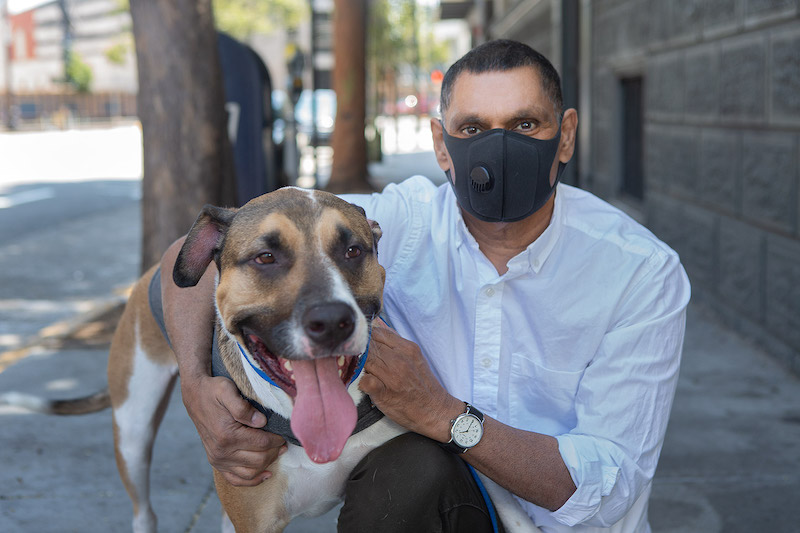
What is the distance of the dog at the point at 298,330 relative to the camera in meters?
2.25

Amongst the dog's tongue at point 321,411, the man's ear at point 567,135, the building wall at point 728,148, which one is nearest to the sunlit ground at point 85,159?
the building wall at point 728,148

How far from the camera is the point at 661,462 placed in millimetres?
4250

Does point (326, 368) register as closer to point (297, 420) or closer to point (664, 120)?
point (297, 420)

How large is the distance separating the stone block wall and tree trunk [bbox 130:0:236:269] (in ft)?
12.5

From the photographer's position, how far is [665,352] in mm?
2621

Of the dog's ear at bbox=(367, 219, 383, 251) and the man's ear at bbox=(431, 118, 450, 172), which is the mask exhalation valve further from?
the dog's ear at bbox=(367, 219, 383, 251)

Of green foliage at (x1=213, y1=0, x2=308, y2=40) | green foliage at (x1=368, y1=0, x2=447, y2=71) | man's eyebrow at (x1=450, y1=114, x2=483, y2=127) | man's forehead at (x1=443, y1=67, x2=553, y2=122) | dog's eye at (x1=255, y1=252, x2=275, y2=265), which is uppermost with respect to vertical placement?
green foliage at (x1=213, y1=0, x2=308, y2=40)

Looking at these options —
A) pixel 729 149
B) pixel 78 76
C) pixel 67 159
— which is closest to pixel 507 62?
pixel 729 149

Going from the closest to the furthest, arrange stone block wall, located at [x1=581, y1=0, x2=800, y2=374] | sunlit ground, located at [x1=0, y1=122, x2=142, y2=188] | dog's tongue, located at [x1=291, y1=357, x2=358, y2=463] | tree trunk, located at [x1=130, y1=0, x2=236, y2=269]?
dog's tongue, located at [x1=291, y1=357, x2=358, y2=463], stone block wall, located at [x1=581, y1=0, x2=800, y2=374], tree trunk, located at [x1=130, y1=0, x2=236, y2=269], sunlit ground, located at [x1=0, y1=122, x2=142, y2=188]

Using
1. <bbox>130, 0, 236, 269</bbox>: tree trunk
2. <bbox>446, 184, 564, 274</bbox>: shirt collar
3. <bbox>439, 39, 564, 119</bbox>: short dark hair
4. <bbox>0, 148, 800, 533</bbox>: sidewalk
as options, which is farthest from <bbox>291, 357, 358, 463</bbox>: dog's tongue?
<bbox>130, 0, 236, 269</bbox>: tree trunk

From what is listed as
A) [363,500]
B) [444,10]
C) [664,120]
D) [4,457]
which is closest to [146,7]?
[4,457]

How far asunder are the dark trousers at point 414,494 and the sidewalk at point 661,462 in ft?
3.81

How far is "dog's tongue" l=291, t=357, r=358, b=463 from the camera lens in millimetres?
2283

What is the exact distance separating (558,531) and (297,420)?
1.00 m
